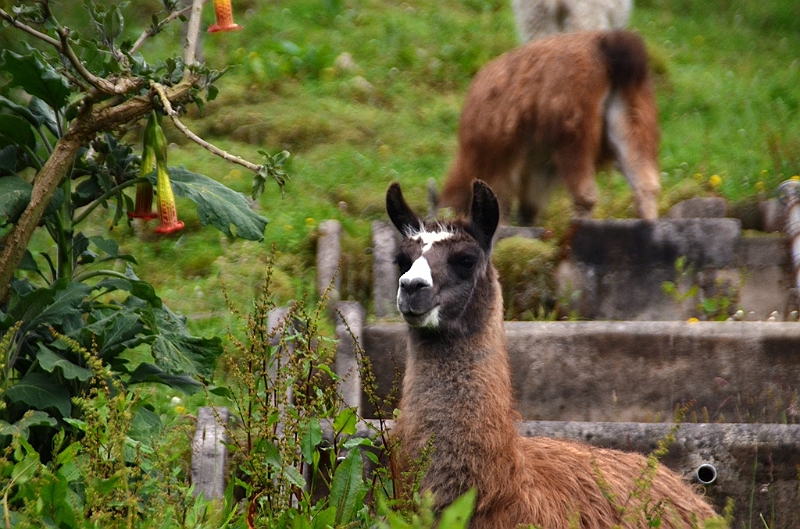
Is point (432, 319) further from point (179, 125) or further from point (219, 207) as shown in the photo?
point (179, 125)

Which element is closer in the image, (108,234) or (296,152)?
(108,234)

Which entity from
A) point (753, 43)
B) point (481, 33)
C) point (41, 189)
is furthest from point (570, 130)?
point (753, 43)

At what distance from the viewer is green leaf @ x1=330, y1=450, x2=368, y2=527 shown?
11.0 feet

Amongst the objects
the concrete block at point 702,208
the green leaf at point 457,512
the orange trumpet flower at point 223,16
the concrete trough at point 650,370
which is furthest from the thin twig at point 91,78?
the concrete block at point 702,208

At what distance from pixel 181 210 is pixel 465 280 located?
15.8 ft

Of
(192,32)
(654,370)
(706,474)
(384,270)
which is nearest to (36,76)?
(192,32)

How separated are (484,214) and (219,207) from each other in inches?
39.6

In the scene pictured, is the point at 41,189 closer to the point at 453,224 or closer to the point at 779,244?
the point at 453,224

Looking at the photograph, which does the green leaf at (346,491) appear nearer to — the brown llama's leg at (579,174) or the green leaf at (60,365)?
the green leaf at (60,365)

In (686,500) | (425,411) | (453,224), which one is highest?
(453,224)

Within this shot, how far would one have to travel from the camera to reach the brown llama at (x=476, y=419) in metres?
3.66

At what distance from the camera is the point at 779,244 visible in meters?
7.34

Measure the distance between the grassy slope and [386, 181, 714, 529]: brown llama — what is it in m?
2.83

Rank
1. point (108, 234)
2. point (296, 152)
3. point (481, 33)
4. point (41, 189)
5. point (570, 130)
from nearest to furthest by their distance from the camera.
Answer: point (41, 189) → point (570, 130) → point (108, 234) → point (296, 152) → point (481, 33)
